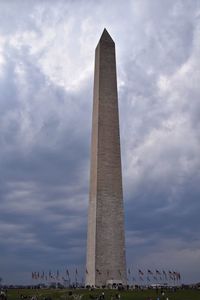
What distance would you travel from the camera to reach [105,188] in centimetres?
5622

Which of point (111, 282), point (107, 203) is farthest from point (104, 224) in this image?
point (111, 282)

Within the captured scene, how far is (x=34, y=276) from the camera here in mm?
64438

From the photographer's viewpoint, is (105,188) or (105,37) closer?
(105,188)

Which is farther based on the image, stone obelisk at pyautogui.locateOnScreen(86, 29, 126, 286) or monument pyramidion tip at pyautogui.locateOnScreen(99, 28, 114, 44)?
monument pyramidion tip at pyautogui.locateOnScreen(99, 28, 114, 44)

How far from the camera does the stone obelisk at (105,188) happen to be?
5475 centimetres

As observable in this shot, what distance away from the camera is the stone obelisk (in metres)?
54.8

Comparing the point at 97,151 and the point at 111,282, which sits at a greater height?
the point at 97,151

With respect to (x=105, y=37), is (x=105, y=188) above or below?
below

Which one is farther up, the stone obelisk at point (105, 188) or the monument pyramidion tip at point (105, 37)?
the monument pyramidion tip at point (105, 37)

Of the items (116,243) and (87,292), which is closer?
(87,292)

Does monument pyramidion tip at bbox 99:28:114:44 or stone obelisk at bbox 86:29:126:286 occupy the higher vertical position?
monument pyramidion tip at bbox 99:28:114:44

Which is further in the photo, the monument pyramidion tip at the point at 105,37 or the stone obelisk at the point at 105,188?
the monument pyramidion tip at the point at 105,37

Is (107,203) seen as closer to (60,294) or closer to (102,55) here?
(60,294)

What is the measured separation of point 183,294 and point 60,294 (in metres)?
12.2
